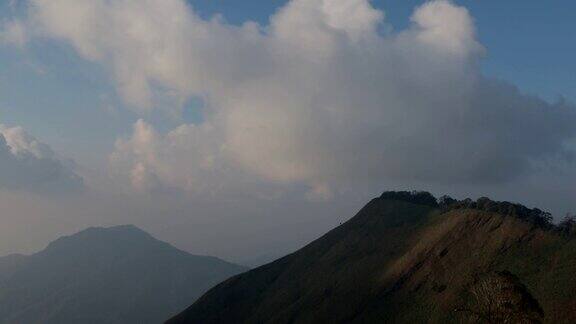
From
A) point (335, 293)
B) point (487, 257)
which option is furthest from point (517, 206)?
point (335, 293)

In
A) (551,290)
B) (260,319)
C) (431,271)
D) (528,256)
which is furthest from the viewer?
(260,319)

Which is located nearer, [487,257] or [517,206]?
[487,257]

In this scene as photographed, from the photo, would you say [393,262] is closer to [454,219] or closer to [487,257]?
[454,219]

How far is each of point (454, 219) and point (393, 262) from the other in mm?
23562

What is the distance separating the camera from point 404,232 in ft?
635

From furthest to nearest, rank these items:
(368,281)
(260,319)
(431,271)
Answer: (260,319) → (368,281) → (431,271)

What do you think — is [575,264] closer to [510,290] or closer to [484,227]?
[484,227]

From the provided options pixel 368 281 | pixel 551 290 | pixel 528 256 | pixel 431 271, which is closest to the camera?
pixel 551 290

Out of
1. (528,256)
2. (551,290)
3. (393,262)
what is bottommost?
(551,290)

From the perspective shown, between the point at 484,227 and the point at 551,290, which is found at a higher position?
the point at 484,227

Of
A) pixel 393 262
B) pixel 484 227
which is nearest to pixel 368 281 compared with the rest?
pixel 393 262

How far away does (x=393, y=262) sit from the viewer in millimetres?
172125

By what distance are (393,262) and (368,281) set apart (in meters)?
10.5

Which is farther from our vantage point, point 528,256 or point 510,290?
point 528,256
